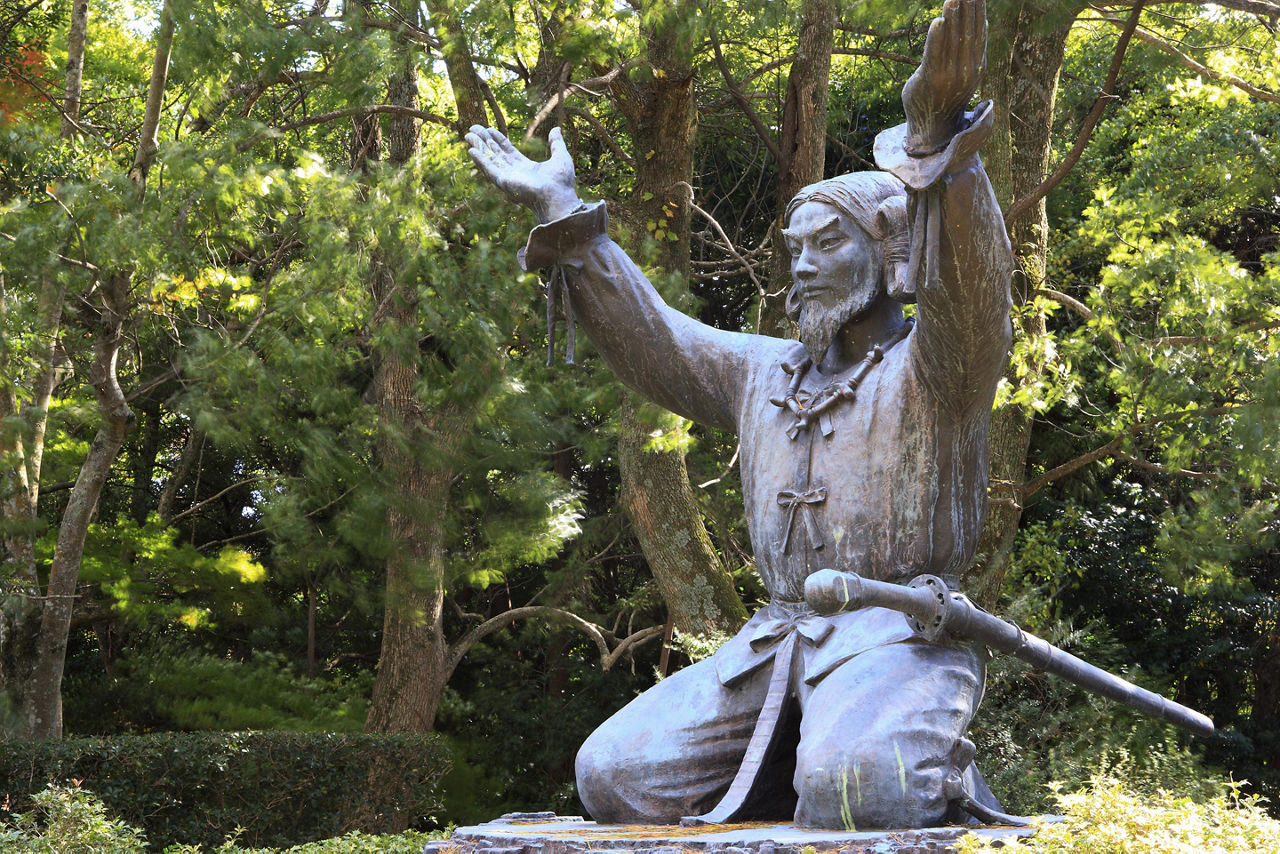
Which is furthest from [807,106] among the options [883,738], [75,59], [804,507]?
[883,738]

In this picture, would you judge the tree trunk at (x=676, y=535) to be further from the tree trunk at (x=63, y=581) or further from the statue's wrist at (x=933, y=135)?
the statue's wrist at (x=933, y=135)

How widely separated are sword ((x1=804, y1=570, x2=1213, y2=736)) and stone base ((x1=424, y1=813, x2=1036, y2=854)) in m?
0.44

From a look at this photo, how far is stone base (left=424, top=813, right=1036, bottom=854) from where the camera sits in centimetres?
287

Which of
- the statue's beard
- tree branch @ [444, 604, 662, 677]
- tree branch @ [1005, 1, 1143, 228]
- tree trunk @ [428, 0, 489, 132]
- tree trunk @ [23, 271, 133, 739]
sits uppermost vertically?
tree trunk @ [428, 0, 489, 132]

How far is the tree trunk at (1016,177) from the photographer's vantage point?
8898 millimetres

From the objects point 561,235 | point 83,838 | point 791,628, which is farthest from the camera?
point 83,838

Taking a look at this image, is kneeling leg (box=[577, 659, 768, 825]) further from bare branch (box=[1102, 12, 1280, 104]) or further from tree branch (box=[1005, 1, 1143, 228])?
bare branch (box=[1102, 12, 1280, 104])

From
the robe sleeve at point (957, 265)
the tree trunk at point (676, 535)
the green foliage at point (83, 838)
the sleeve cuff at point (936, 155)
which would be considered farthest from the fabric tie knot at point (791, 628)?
the tree trunk at point (676, 535)

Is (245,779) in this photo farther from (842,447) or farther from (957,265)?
(957,265)

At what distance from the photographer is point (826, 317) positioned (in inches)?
151

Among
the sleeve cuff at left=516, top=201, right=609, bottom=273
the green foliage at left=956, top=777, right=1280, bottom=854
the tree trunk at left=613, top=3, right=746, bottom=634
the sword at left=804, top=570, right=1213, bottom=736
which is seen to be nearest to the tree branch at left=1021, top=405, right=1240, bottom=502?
the tree trunk at left=613, top=3, right=746, bottom=634

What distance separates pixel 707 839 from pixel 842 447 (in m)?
1.19

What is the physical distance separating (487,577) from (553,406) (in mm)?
1996

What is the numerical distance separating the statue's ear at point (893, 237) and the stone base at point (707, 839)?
1431 millimetres
